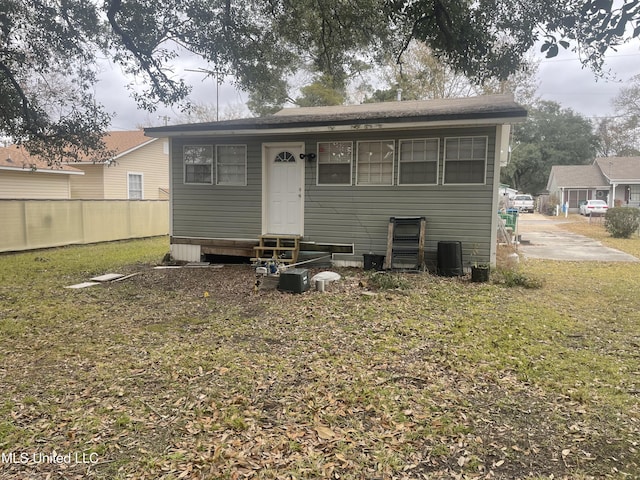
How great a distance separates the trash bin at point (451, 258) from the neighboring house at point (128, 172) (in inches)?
550

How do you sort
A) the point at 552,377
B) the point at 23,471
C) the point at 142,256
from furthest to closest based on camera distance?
1. the point at 142,256
2. the point at 552,377
3. the point at 23,471

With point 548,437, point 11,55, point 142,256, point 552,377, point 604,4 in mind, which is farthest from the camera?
point 142,256

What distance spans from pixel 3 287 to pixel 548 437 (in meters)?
8.60

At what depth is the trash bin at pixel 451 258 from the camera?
26.6ft

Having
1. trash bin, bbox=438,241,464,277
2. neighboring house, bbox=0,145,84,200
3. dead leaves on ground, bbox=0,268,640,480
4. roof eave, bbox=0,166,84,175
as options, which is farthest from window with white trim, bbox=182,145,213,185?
neighboring house, bbox=0,145,84,200

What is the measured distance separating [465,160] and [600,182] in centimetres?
3387

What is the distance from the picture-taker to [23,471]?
2.49 meters

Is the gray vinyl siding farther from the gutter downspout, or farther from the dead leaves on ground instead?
the gutter downspout

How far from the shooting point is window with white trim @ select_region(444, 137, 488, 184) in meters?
8.19

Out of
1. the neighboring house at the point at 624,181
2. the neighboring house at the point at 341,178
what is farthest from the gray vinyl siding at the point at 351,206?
the neighboring house at the point at 624,181

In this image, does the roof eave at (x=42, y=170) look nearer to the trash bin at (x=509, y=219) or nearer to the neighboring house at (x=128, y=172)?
the neighboring house at (x=128, y=172)

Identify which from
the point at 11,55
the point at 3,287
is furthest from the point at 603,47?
the point at 11,55

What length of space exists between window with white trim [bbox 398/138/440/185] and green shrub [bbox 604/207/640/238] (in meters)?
11.5

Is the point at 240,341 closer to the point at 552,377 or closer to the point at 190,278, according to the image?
the point at 552,377
